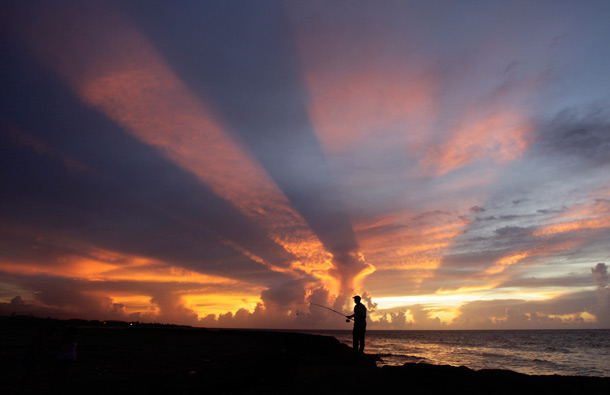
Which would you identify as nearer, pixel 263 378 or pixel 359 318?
pixel 263 378

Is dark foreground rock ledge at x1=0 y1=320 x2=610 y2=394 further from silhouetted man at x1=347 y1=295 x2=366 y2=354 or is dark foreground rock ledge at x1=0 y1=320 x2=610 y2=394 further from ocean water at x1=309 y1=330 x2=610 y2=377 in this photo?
ocean water at x1=309 y1=330 x2=610 y2=377

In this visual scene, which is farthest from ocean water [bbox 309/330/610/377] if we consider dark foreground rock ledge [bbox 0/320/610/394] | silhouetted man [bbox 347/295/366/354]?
dark foreground rock ledge [bbox 0/320/610/394]

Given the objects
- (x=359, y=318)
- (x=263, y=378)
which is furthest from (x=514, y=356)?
(x=263, y=378)

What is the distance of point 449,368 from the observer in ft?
32.0

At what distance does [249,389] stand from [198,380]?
2789mm

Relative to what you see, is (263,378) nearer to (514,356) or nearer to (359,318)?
(359,318)

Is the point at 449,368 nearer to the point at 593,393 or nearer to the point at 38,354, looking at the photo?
the point at 593,393

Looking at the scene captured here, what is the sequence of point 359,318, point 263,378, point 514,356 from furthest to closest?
point 514,356, point 359,318, point 263,378

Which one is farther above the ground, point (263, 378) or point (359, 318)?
point (359, 318)

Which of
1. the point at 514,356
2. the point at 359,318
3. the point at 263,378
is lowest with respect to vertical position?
the point at 514,356

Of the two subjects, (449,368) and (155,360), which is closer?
(449,368)

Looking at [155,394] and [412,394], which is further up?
[412,394]

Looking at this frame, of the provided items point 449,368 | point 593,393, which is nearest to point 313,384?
point 449,368

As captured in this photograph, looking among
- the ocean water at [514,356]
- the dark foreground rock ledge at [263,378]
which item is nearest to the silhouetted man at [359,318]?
the dark foreground rock ledge at [263,378]
